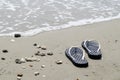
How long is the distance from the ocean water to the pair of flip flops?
1489mm

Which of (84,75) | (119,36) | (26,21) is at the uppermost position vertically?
(26,21)

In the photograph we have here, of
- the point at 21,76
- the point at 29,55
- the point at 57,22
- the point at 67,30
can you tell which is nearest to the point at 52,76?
the point at 21,76

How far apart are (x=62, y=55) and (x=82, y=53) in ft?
1.45

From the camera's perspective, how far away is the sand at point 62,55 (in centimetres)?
625

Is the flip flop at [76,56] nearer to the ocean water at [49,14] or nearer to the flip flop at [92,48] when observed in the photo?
the flip flop at [92,48]

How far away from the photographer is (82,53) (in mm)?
7039

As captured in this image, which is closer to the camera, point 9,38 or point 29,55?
point 29,55

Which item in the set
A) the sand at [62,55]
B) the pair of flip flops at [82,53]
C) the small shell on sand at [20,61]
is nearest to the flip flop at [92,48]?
Answer: the pair of flip flops at [82,53]

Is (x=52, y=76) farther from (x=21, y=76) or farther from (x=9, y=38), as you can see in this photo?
(x=9, y=38)

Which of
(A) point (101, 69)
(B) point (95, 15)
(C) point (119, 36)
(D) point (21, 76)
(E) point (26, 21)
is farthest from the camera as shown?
(B) point (95, 15)

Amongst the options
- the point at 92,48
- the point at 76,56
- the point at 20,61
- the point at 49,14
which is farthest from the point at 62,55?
the point at 49,14

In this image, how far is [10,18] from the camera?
368 inches

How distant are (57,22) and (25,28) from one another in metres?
1.05

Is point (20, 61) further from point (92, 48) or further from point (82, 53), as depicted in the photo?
point (92, 48)
